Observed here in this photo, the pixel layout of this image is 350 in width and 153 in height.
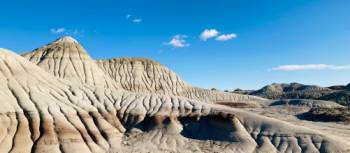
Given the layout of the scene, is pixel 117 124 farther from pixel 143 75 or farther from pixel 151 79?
pixel 143 75

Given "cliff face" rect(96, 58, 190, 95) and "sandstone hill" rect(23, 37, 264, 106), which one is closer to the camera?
"sandstone hill" rect(23, 37, 264, 106)

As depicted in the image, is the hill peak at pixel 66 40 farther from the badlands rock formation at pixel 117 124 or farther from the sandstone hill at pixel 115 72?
the badlands rock formation at pixel 117 124

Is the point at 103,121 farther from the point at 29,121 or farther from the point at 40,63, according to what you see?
the point at 40,63

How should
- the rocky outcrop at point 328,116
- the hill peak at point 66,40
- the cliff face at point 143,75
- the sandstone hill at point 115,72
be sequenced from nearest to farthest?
the rocky outcrop at point 328,116
the sandstone hill at point 115,72
the hill peak at point 66,40
the cliff face at point 143,75

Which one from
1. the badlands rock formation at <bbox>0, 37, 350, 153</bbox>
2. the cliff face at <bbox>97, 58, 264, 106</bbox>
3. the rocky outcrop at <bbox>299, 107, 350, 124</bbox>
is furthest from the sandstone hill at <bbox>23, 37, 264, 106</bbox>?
the badlands rock formation at <bbox>0, 37, 350, 153</bbox>

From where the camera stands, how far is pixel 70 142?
1474 inches

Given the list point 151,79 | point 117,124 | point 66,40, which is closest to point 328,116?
point 117,124

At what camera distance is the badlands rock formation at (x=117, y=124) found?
123 feet

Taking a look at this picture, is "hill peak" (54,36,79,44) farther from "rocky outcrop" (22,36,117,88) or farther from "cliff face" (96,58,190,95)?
"cliff face" (96,58,190,95)

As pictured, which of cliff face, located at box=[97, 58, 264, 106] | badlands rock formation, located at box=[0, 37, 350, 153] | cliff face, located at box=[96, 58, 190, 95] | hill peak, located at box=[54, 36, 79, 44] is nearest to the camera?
badlands rock formation, located at box=[0, 37, 350, 153]

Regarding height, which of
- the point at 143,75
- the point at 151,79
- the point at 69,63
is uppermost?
the point at 143,75

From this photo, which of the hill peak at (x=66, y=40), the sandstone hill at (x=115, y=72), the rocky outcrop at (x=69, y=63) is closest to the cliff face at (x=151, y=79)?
the sandstone hill at (x=115, y=72)

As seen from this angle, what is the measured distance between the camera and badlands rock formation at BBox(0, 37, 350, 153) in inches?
1480

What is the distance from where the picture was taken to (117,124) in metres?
44.5
